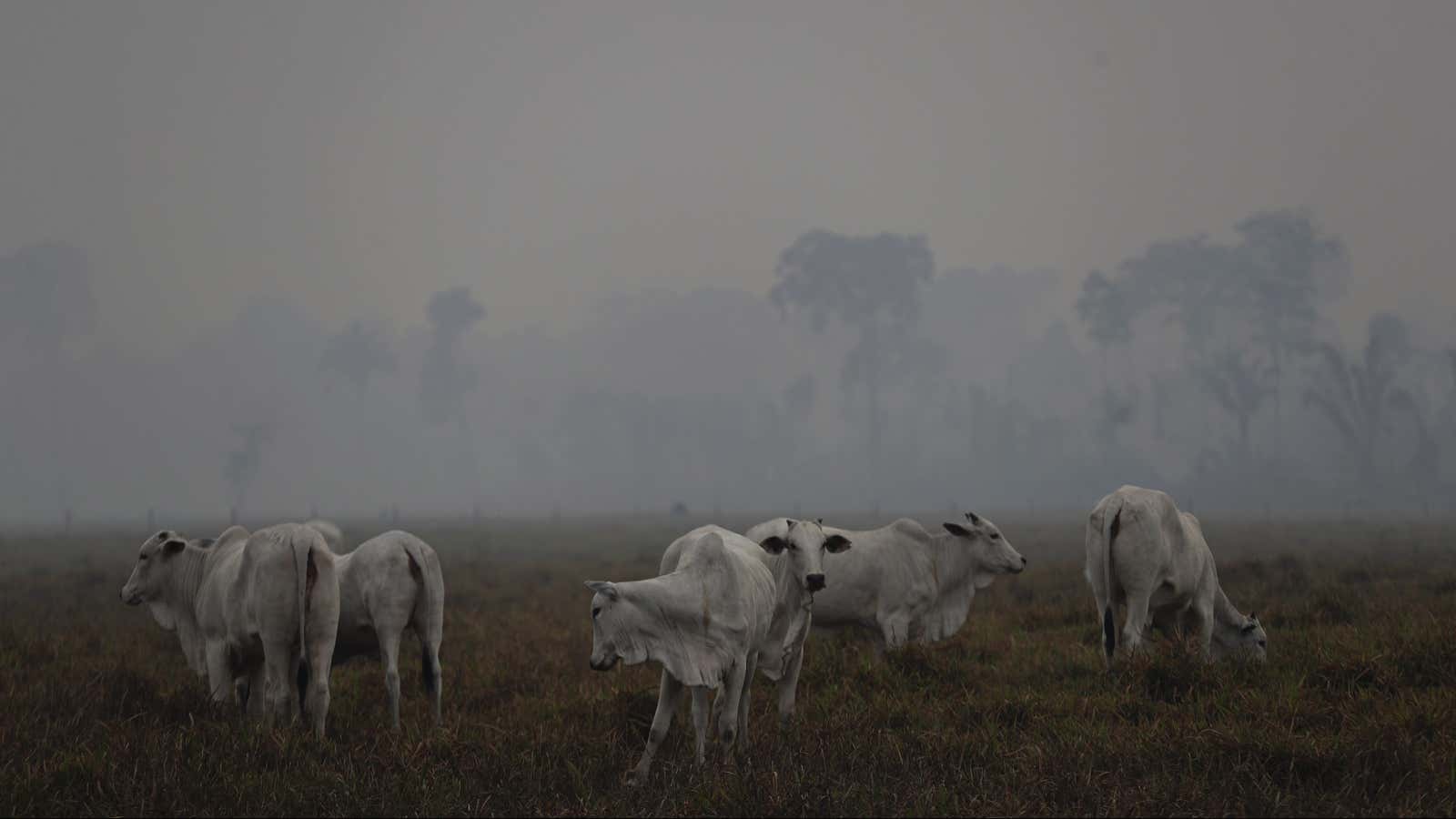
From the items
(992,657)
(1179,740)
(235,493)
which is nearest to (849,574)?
(992,657)

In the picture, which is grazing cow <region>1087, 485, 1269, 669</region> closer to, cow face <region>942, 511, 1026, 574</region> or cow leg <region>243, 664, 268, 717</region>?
cow face <region>942, 511, 1026, 574</region>

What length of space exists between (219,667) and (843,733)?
5920mm

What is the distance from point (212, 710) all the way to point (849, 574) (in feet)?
22.4

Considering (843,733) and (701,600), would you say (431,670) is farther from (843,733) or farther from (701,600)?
(843,733)

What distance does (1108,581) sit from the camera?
9430 millimetres

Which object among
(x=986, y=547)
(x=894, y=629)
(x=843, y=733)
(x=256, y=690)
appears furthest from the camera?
(x=986, y=547)

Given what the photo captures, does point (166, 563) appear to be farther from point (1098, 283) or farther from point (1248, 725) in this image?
point (1098, 283)

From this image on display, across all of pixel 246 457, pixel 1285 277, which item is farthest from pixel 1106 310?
pixel 246 457

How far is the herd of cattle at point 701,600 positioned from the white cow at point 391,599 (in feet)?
0.05

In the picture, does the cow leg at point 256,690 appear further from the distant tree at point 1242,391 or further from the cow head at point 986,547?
the distant tree at point 1242,391

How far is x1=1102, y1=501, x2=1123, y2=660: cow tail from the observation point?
368 inches

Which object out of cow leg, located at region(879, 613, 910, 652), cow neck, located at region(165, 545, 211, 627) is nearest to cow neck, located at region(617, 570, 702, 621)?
cow leg, located at region(879, 613, 910, 652)

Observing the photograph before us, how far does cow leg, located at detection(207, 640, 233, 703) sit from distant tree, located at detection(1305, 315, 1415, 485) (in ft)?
307

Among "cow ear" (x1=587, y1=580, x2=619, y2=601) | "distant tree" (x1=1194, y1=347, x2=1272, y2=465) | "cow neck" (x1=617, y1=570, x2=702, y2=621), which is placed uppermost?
"distant tree" (x1=1194, y1=347, x2=1272, y2=465)
